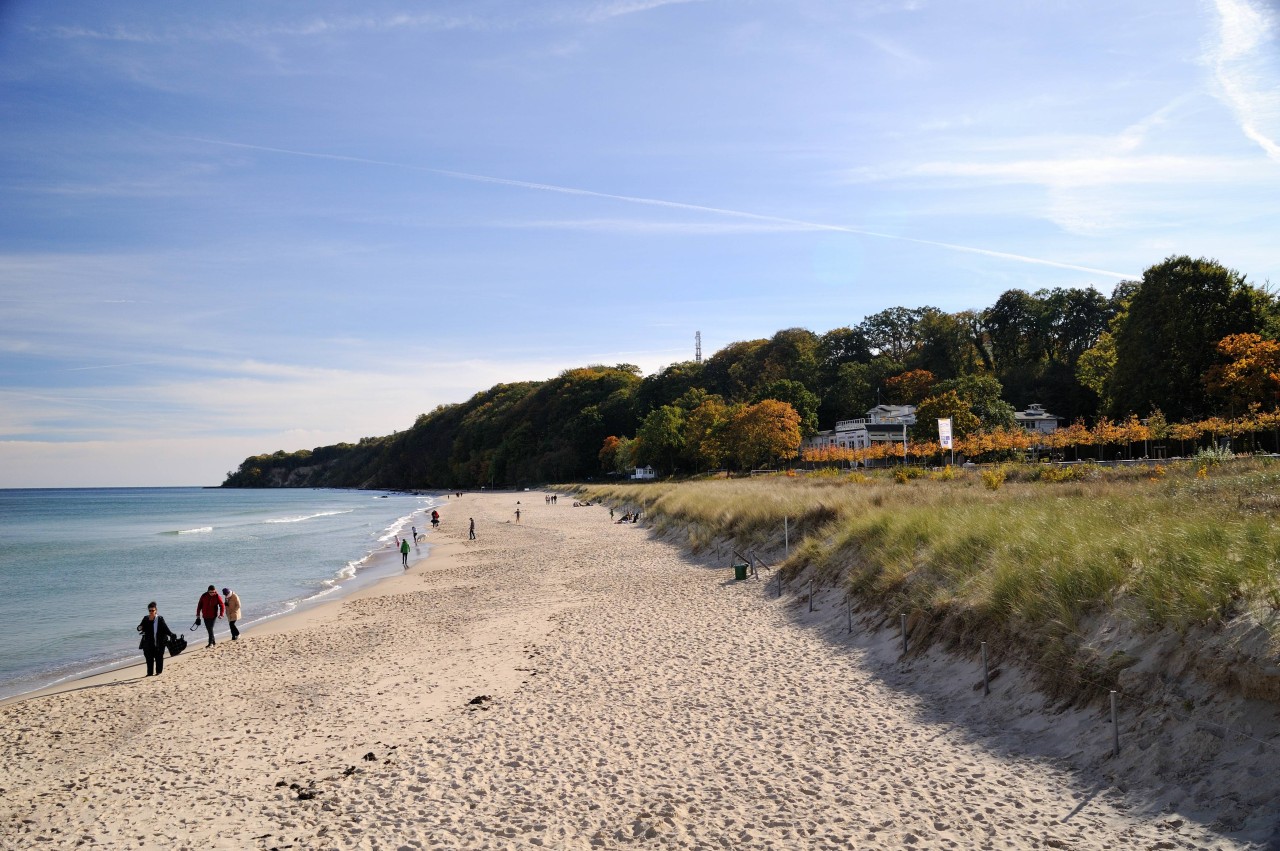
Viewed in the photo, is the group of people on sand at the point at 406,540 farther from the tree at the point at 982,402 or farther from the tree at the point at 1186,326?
the tree at the point at 982,402

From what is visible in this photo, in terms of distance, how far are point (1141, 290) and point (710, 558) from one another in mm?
46032

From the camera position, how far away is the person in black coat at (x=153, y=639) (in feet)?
44.7

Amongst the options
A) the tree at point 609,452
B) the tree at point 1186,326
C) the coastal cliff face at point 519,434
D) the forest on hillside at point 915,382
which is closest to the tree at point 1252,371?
the forest on hillside at point 915,382

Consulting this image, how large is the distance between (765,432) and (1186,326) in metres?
30.9

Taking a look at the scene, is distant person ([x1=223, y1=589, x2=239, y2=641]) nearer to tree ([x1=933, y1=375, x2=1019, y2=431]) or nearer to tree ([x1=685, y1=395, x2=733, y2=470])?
tree ([x1=685, y1=395, x2=733, y2=470])

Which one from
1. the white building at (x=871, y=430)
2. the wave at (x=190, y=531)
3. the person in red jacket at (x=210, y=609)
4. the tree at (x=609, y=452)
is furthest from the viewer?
the tree at (x=609, y=452)

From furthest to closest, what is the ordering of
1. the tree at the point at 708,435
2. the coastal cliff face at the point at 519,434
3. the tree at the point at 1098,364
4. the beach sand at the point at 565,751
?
the coastal cliff face at the point at 519,434
the tree at the point at 708,435
the tree at the point at 1098,364
the beach sand at the point at 565,751

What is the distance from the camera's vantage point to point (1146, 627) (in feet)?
23.5

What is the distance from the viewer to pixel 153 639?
1369 cm

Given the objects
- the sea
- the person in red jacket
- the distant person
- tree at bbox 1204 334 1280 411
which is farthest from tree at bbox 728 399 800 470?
the person in red jacket

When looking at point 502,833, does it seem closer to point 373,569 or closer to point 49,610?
point 49,610

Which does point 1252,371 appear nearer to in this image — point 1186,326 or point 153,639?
point 1186,326

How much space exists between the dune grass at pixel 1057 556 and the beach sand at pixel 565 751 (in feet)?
3.32

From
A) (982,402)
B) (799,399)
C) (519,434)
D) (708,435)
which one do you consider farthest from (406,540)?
(519,434)
